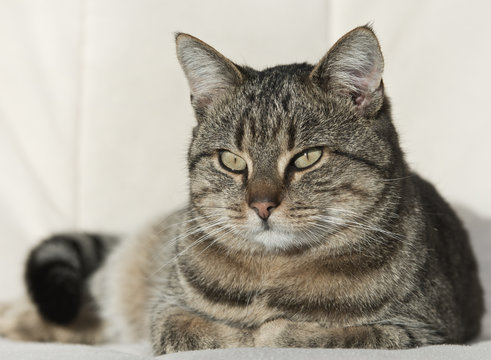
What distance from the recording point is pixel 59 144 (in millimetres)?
2572

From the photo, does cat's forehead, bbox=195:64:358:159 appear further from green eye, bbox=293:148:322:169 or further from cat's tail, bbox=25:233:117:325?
cat's tail, bbox=25:233:117:325

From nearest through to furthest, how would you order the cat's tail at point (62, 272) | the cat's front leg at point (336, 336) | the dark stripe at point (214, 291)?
the cat's front leg at point (336, 336) < the dark stripe at point (214, 291) < the cat's tail at point (62, 272)

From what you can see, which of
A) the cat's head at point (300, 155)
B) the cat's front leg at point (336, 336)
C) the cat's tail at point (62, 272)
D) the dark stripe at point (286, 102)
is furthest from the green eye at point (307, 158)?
the cat's tail at point (62, 272)

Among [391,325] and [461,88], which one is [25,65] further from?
[391,325]

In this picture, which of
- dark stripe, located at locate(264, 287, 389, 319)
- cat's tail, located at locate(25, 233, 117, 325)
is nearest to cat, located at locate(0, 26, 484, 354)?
dark stripe, located at locate(264, 287, 389, 319)

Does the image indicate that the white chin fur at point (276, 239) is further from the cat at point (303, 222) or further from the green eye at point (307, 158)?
the green eye at point (307, 158)

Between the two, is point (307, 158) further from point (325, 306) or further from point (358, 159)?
point (325, 306)

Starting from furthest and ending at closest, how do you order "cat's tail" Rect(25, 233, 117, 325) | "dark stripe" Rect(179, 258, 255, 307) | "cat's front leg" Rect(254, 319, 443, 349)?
"cat's tail" Rect(25, 233, 117, 325) → "dark stripe" Rect(179, 258, 255, 307) → "cat's front leg" Rect(254, 319, 443, 349)

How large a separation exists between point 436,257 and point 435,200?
279 mm

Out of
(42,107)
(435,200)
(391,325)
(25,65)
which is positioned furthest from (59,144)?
(391,325)

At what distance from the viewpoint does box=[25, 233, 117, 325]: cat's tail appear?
1.96 meters

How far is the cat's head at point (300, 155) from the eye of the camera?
144 cm

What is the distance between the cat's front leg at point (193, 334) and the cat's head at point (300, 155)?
0.59ft

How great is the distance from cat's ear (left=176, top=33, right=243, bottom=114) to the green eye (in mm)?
266
